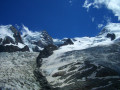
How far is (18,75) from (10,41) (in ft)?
314

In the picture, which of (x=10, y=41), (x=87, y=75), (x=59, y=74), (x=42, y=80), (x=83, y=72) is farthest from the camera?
(x=10, y=41)

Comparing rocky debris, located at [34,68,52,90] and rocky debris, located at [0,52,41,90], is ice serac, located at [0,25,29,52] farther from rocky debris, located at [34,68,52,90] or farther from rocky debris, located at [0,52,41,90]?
rocky debris, located at [34,68,52,90]

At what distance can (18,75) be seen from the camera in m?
76.6

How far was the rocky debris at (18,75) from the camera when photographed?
6781 cm

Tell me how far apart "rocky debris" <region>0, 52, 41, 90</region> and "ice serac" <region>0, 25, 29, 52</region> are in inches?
1882

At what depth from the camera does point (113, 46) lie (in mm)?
121625

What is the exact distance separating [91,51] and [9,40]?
75.8 metres

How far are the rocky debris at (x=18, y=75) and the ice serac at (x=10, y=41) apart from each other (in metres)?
47.8

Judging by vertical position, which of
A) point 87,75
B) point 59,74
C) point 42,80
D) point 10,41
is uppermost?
point 10,41

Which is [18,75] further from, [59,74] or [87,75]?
[87,75]

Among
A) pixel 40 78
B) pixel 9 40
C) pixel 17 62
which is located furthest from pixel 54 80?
pixel 9 40

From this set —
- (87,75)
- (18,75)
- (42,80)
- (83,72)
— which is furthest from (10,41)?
(87,75)

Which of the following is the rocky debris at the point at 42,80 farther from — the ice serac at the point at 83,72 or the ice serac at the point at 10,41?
the ice serac at the point at 10,41

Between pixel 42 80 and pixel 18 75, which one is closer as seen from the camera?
pixel 42 80
